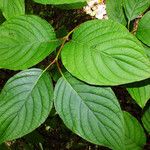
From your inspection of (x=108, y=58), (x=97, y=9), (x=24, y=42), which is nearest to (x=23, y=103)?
(x=24, y=42)

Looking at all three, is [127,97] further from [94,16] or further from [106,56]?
[106,56]

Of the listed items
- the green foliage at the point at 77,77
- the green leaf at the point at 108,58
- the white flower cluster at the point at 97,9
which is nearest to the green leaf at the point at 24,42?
the green foliage at the point at 77,77

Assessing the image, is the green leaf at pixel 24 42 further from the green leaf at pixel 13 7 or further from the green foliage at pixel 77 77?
the green leaf at pixel 13 7

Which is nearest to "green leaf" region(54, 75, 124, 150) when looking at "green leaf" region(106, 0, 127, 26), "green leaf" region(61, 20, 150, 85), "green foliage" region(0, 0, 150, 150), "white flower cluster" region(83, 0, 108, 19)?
"green foliage" region(0, 0, 150, 150)

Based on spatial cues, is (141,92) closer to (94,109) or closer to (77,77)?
(94,109)

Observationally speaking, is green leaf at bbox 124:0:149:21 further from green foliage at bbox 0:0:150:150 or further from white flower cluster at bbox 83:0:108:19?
white flower cluster at bbox 83:0:108:19

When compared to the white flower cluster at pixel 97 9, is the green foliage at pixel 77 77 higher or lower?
higher

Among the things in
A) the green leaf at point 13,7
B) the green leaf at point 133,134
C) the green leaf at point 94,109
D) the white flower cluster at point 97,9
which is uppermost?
the green leaf at point 13,7
